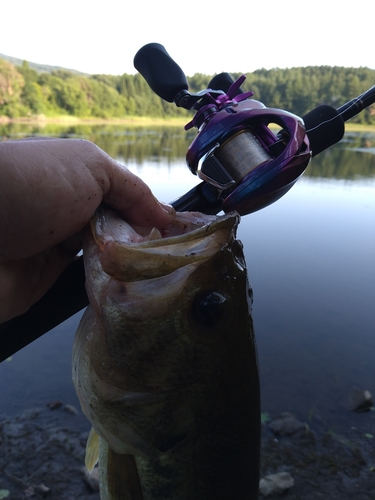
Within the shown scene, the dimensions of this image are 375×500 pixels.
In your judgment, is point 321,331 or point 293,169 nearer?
point 293,169

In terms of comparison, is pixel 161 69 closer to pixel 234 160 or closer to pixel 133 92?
pixel 234 160

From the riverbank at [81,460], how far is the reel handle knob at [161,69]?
11.3 feet

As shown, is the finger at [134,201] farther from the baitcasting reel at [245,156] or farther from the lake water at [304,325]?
the lake water at [304,325]

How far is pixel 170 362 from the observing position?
1419mm

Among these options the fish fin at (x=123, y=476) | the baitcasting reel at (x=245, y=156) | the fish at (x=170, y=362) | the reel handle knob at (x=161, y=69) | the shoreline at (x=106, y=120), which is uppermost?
the reel handle knob at (x=161, y=69)

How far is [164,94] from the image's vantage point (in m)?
2.69

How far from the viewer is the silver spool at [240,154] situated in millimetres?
2158

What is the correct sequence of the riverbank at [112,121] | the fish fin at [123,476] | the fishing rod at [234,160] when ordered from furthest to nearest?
1. the riverbank at [112,121]
2. the fishing rod at [234,160]
3. the fish fin at [123,476]

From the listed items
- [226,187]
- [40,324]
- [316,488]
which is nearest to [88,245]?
[40,324]

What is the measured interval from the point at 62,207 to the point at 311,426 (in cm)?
397

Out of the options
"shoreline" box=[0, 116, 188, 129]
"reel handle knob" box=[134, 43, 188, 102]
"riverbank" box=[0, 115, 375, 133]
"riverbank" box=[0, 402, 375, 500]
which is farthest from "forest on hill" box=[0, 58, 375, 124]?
"reel handle knob" box=[134, 43, 188, 102]

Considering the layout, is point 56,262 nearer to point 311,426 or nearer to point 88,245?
point 88,245

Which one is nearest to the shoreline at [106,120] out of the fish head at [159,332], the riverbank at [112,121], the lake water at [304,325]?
→ the riverbank at [112,121]

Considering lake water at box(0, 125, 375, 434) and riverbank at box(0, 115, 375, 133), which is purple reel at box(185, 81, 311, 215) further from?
riverbank at box(0, 115, 375, 133)
